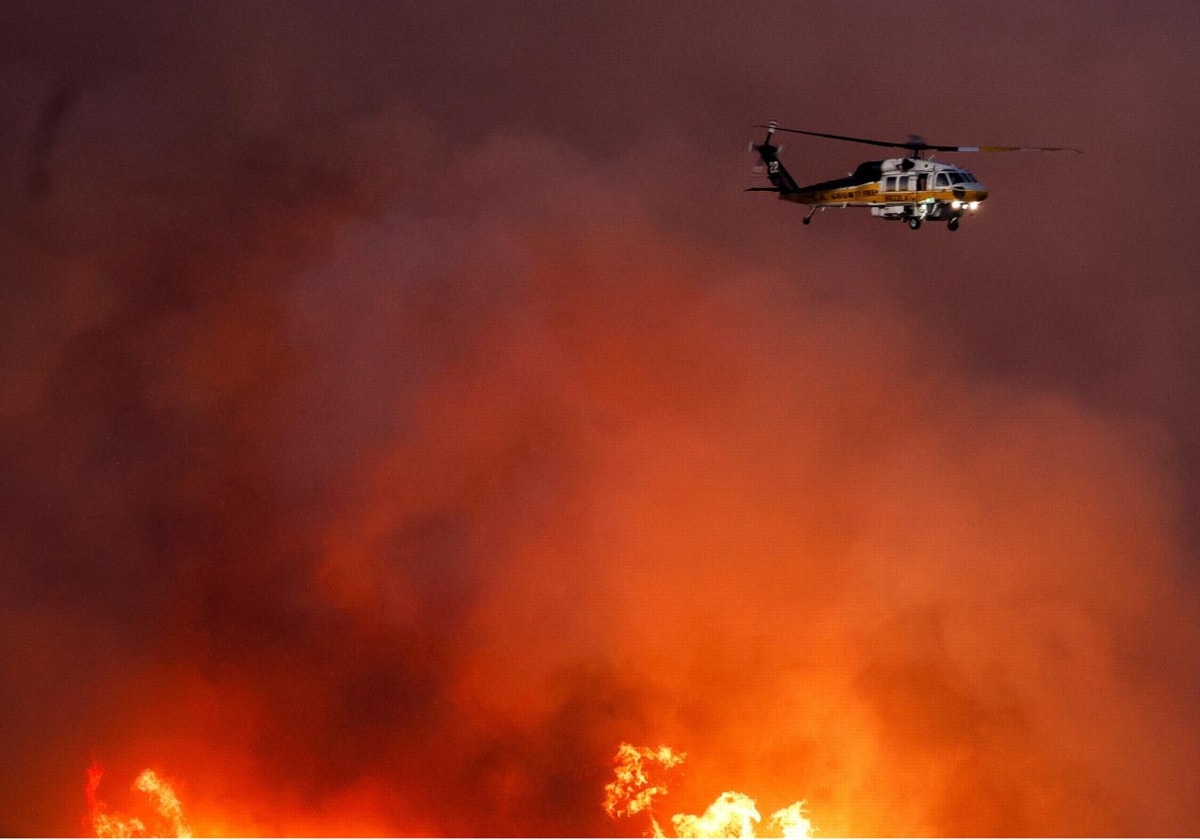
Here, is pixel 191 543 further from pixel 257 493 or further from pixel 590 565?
pixel 590 565

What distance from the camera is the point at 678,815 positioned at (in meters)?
50.9

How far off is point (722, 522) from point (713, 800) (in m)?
11.8

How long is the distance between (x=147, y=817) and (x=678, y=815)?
1914 cm

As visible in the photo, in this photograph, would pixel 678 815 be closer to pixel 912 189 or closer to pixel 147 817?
pixel 147 817

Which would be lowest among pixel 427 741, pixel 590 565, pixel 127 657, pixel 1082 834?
pixel 1082 834

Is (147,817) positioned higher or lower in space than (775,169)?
lower

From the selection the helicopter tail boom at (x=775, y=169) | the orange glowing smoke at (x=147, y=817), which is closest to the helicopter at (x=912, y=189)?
the helicopter tail boom at (x=775, y=169)

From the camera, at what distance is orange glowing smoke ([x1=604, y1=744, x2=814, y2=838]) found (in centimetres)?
4988

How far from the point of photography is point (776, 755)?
52.5 meters

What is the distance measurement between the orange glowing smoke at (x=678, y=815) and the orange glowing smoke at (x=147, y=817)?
15.6m

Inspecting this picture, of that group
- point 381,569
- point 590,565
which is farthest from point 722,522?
point 381,569

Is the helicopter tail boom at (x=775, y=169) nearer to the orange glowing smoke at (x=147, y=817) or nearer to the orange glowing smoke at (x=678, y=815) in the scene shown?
the orange glowing smoke at (x=678, y=815)

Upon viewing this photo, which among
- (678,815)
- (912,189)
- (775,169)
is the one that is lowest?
(678,815)

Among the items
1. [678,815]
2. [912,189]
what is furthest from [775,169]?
Result: [678,815]
